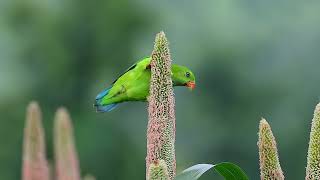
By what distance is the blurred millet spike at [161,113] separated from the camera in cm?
149

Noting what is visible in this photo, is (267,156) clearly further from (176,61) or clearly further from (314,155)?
(176,61)

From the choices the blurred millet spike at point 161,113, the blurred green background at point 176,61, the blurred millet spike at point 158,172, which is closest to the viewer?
the blurred millet spike at point 158,172

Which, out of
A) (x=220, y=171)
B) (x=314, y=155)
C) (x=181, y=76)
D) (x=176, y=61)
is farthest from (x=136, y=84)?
(x=176, y=61)

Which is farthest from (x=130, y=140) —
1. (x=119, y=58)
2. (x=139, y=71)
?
(x=139, y=71)

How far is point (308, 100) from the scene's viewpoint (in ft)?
63.7

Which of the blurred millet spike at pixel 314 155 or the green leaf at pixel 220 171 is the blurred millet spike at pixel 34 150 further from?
the blurred millet spike at pixel 314 155

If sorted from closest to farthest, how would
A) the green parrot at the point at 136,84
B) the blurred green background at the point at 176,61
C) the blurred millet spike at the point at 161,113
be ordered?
the blurred millet spike at the point at 161,113
the green parrot at the point at 136,84
the blurred green background at the point at 176,61

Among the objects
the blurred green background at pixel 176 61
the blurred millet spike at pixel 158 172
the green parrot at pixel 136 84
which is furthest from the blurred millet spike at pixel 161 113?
the blurred green background at pixel 176 61

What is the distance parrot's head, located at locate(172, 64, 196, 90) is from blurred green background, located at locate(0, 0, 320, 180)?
54.0 ft

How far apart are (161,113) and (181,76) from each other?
248 mm

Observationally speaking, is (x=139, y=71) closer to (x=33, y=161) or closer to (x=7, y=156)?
(x=33, y=161)

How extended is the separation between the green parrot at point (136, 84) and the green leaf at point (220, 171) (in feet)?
0.49

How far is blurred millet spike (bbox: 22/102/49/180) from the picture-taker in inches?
53.6

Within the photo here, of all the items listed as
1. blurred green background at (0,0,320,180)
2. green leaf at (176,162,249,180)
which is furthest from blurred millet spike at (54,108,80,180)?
blurred green background at (0,0,320,180)
